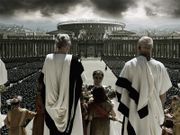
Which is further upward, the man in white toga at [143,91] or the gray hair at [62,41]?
the gray hair at [62,41]

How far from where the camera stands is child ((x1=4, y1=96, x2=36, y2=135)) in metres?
5.21

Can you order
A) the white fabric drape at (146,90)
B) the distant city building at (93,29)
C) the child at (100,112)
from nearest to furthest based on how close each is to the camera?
1. the white fabric drape at (146,90)
2. the child at (100,112)
3. the distant city building at (93,29)

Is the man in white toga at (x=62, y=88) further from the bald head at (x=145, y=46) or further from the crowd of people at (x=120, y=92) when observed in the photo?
the bald head at (x=145, y=46)

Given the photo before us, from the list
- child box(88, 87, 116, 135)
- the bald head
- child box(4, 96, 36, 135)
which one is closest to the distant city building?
child box(4, 96, 36, 135)

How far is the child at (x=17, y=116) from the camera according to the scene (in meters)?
5.21

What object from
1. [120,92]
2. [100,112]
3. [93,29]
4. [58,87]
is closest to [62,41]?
[58,87]

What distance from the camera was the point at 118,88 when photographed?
15.1 feet

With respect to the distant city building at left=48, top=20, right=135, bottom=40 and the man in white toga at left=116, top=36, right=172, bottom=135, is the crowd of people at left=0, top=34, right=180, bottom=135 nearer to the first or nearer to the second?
the man in white toga at left=116, top=36, right=172, bottom=135

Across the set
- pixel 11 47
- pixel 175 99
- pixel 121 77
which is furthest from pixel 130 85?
pixel 11 47

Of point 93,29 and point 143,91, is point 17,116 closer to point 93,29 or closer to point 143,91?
point 143,91

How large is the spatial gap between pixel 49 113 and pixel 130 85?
0.97 m

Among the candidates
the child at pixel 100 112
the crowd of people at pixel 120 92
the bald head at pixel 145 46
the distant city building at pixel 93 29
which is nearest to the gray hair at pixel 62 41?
the crowd of people at pixel 120 92

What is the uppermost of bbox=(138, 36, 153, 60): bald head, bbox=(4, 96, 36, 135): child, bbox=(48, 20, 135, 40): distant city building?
bbox=(48, 20, 135, 40): distant city building

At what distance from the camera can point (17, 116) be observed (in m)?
5.29
